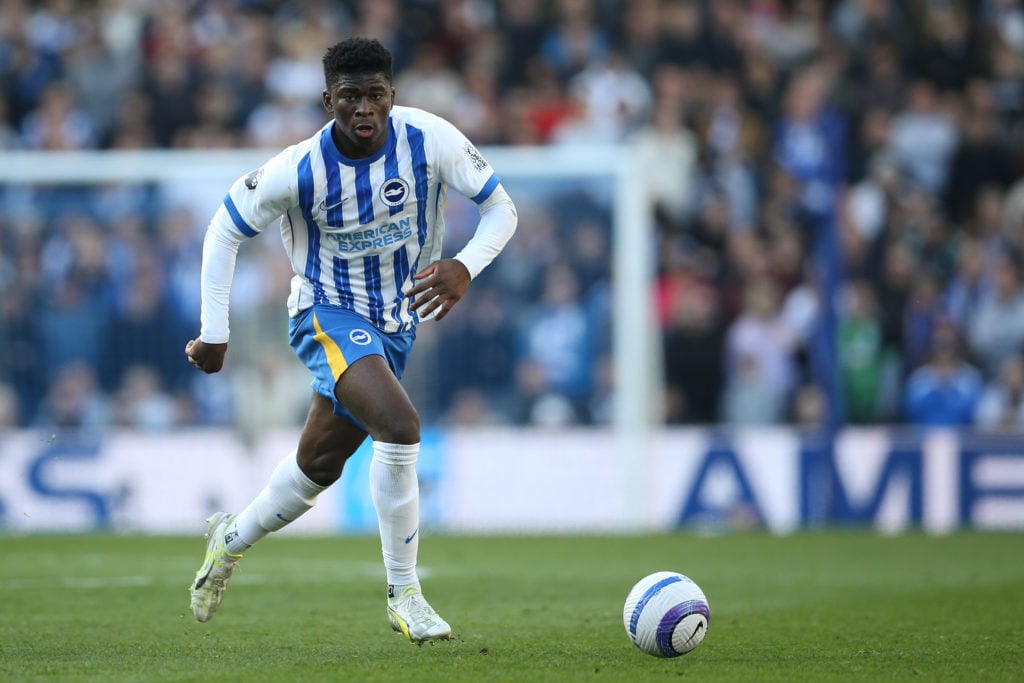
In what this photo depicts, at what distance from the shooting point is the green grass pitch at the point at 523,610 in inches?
220

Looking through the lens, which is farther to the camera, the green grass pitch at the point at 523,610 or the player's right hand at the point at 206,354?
the player's right hand at the point at 206,354

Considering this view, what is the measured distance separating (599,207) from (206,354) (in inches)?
324

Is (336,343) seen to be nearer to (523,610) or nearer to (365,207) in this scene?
(365,207)

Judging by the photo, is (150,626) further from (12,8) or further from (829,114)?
(12,8)

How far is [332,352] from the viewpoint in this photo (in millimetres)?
6395

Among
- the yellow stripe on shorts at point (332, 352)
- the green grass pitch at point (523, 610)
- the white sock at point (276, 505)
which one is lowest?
the green grass pitch at point (523, 610)

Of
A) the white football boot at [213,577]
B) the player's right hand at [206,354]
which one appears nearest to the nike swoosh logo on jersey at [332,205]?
the player's right hand at [206,354]

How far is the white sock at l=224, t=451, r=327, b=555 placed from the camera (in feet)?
22.1

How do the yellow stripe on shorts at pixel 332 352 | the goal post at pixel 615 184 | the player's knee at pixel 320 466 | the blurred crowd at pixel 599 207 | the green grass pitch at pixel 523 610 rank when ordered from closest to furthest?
the green grass pitch at pixel 523 610 → the yellow stripe on shorts at pixel 332 352 → the player's knee at pixel 320 466 → the goal post at pixel 615 184 → the blurred crowd at pixel 599 207

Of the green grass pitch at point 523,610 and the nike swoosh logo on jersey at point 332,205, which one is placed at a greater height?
the nike swoosh logo on jersey at point 332,205

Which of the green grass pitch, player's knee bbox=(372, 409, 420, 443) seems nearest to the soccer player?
player's knee bbox=(372, 409, 420, 443)

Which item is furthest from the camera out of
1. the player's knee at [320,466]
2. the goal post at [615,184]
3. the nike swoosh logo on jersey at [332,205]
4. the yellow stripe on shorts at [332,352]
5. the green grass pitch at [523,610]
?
the goal post at [615,184]

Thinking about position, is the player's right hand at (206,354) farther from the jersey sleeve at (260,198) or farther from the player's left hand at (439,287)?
the player's left hand at (439,287)

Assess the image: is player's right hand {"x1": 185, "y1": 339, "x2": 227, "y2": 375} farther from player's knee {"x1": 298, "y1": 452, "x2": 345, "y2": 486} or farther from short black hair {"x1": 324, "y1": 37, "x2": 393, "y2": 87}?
short black hair {"x1": 324, "y1": 37, "x2": 393, "y2": 87}
